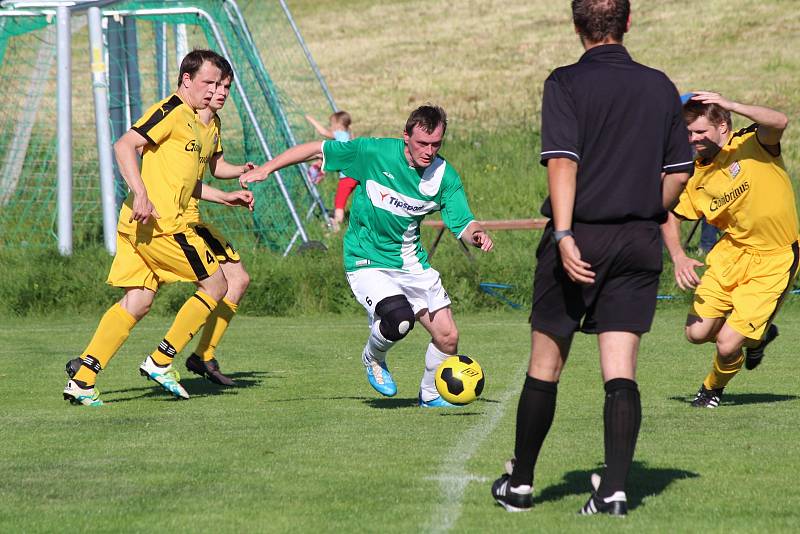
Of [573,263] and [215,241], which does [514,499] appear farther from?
[215,241]

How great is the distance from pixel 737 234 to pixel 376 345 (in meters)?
2.40

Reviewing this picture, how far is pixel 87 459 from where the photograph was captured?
6688 millimetres

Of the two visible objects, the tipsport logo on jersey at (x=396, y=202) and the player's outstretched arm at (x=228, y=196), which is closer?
the tipsport logo on jersey at (x=396, y=202)

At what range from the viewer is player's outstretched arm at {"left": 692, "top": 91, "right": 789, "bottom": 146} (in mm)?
6434

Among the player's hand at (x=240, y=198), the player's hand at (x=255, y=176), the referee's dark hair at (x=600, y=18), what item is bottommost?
the player's hand at (x=240, y=198)

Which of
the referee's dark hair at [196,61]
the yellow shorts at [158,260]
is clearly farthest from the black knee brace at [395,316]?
the referee's dark hair at [196,61]

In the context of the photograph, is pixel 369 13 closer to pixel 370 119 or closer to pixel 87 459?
pixel 370 119

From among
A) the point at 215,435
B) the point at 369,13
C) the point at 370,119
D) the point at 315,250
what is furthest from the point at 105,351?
the point at 369,13

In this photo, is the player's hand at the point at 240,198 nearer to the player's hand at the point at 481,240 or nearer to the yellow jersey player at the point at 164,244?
the yellow jersey player at the point at 164,244

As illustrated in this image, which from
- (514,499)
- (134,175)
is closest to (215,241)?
(134,175)

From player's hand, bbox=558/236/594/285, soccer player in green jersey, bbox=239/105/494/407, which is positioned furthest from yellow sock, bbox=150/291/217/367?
player's hand, bbox=558/236/594/285

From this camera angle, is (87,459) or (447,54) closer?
(87,459)

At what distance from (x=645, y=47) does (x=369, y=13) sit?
39.6ft

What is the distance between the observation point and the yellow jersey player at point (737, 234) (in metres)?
8.25
